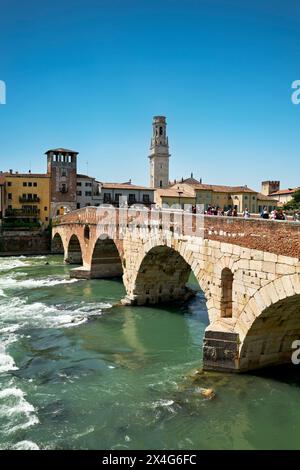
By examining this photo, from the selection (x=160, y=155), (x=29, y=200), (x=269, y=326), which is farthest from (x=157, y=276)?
(x=160, y=155)

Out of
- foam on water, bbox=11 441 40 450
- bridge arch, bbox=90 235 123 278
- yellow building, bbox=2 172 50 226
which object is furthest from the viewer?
yellow building, bbox=2 172 50 226

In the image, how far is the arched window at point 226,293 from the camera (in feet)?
42.7

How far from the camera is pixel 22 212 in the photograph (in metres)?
52.2

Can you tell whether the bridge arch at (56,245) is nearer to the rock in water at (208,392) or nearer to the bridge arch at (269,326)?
the bridge arch at (269,326)

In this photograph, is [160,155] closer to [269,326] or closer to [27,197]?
[27,197]

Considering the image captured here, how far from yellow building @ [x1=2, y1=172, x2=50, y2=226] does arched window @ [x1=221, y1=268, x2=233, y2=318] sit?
42526 mm

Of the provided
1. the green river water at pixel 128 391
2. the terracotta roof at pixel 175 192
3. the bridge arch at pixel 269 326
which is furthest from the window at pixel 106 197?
the bridge arch at pixel 269 326

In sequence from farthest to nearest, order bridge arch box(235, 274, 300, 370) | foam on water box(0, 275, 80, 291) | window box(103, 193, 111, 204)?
1. window box(103, 193, 111, 204)
2. foam on water box(0, 275, 80, 291)
3. bridge arch box(235, 274, 300, 370)

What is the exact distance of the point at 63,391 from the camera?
1166 cm

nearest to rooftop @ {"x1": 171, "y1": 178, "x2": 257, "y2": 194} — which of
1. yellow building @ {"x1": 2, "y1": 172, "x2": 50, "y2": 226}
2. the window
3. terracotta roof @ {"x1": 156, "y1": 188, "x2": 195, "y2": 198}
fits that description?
terracotta roof @ {"x1": 156, "y1": 188, "x2": 195, "y2": 198}

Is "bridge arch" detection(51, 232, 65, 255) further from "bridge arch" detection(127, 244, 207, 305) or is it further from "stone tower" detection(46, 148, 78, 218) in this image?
"bridge arch" detection(127, 244, 207, 305)

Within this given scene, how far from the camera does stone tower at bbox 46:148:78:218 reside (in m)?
53.7

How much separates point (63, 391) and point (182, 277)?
38.6 ft

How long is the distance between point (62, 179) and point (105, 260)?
25660mm
